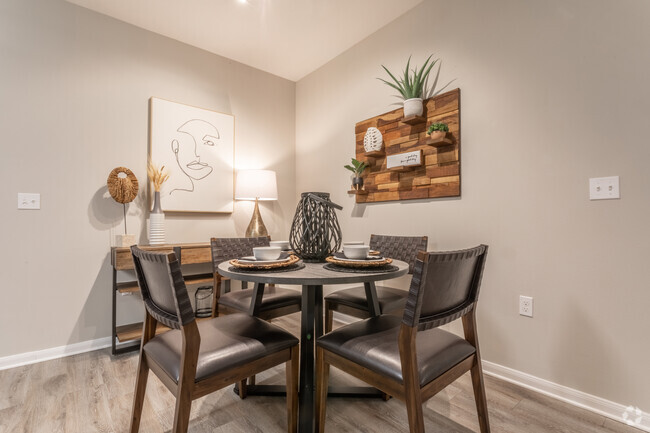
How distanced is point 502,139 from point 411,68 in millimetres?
948

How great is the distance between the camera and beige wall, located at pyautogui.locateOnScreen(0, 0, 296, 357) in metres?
2.11

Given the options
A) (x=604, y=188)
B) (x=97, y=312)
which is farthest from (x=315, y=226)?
(x=97, y=312)

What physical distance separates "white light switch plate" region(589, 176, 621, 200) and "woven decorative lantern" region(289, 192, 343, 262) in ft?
4.25

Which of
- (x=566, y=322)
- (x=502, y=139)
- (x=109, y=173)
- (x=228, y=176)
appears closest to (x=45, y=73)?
(x=109, y=173)

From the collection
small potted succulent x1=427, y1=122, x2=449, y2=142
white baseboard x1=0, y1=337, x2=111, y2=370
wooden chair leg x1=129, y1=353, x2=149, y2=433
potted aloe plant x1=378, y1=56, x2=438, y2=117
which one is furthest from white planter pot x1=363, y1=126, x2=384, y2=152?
white baseboard x1=0, y1=337, x2=111, y2=370

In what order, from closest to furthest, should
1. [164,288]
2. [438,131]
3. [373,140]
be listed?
1. [164,288]
2. [438,131]
3. [373,140]

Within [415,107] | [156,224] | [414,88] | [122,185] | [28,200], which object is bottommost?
[156,224]

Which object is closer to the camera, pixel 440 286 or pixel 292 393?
pixel 440 286

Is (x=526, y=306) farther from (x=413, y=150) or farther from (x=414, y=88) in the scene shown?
(x=414, y=88)

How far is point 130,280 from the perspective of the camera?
2.54 metres

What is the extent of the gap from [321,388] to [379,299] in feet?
2.38

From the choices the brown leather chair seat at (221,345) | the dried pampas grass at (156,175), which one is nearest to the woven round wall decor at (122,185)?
the dried pampas grass at (156,175)

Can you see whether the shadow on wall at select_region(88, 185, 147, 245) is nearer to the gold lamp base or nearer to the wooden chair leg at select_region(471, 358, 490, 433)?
the gold lamp base

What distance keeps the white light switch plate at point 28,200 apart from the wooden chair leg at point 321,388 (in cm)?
227
